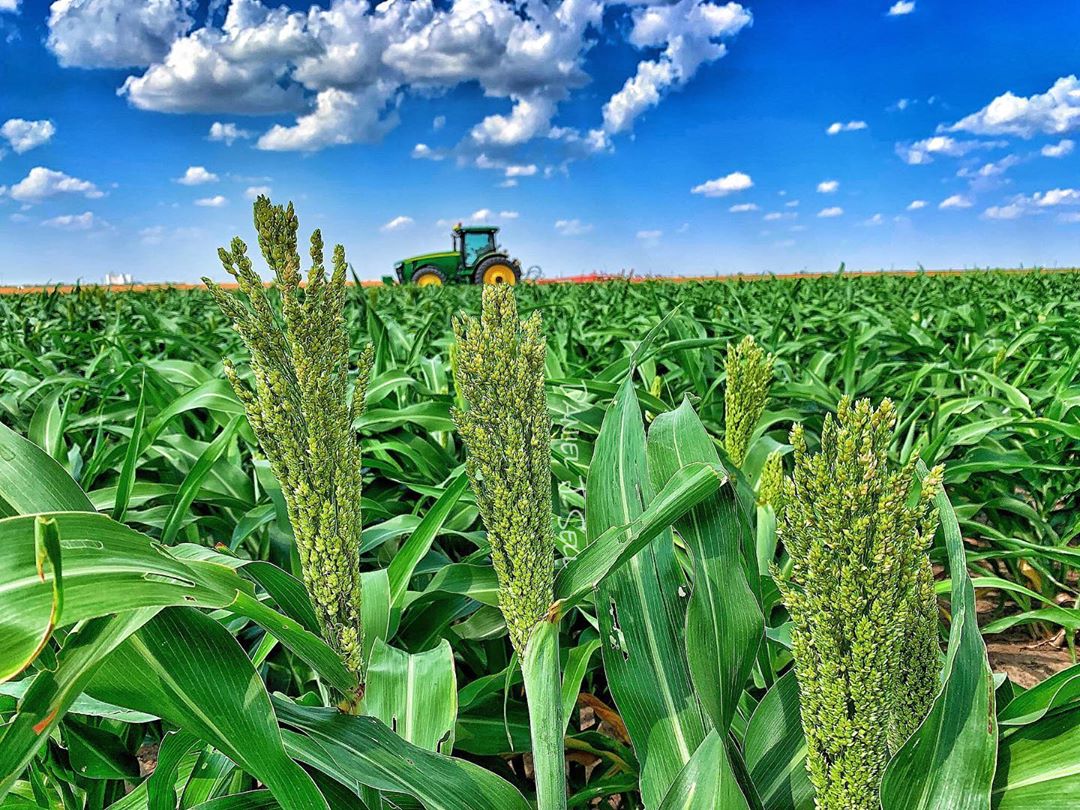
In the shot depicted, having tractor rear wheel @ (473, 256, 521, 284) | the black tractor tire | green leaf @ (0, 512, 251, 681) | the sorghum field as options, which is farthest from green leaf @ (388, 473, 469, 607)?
the black tractor tire

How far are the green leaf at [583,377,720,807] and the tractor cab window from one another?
2712cm

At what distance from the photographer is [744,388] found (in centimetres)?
172

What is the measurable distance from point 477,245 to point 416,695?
90.7 ft

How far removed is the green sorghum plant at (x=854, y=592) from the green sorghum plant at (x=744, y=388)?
2.82 feet

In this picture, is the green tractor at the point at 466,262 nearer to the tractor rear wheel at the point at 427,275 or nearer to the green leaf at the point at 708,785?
the tractor rear wheel at the point at 427,275

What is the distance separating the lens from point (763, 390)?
1.72m

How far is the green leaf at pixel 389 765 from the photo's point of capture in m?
1.00

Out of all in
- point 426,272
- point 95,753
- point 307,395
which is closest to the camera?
point 307,395

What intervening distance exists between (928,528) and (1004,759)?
48 centimetres

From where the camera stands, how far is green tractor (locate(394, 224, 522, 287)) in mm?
26578

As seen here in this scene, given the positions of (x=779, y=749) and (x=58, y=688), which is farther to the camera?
(x=779, y=749)

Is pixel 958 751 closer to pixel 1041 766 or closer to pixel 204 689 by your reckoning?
pixel 1041 766

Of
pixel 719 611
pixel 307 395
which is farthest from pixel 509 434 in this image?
pixel 719 611

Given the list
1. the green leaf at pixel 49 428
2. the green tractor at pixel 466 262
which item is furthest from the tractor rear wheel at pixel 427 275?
the green leaf at pixel 49 428
